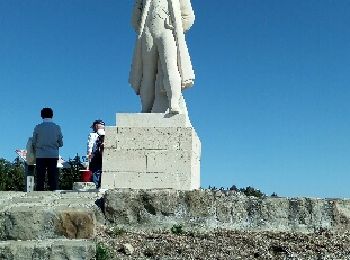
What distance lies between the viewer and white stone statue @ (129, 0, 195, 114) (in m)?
9.48

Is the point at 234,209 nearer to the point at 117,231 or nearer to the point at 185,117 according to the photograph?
the point at 117,231

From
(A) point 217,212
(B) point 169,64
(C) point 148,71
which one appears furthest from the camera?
(C) point 148,71

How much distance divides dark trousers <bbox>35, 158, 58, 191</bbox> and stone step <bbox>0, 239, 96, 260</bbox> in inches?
167

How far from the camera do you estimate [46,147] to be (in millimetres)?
9602

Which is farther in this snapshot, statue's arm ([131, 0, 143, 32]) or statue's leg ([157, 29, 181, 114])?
statue's arm ([131, 0, 143, 32])

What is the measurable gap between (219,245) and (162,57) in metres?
4.21

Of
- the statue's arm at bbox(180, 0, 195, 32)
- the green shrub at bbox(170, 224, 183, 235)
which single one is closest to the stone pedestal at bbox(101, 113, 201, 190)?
the statue's arm at bbox(180, 0, 195, 32)

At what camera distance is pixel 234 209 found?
6879 millimetres

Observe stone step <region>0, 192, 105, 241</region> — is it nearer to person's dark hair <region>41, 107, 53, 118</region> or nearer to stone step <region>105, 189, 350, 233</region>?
stone step <region>105, 189, 350, 233</region>

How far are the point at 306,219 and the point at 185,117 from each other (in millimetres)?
2957

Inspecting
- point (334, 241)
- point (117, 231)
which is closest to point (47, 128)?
point (117, 231)

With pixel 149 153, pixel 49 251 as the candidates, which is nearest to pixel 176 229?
pixel 49 251

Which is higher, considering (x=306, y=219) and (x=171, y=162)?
(x=171, y=162)

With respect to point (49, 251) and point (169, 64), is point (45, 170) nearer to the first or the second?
point (169, 64)
